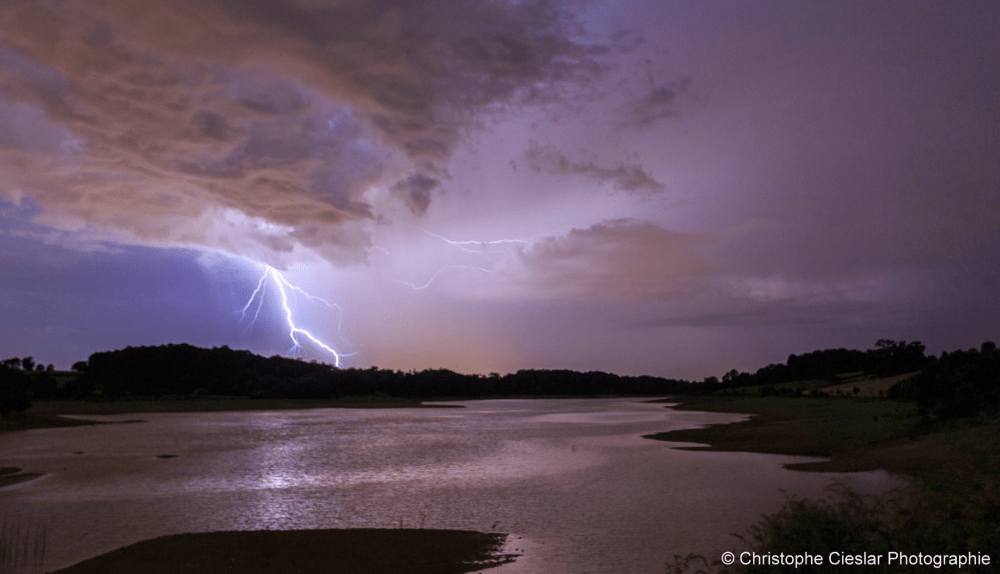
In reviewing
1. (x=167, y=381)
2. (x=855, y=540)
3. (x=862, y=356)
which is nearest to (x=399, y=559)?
(x=855, y=540)

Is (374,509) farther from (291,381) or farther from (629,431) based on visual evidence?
(291,381)

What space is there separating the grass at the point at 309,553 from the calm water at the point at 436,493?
1.01 m

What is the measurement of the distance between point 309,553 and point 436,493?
926 centimetres

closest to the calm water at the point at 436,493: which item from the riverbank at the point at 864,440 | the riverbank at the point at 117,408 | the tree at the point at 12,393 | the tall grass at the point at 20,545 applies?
the tall grass at the point at 20,545

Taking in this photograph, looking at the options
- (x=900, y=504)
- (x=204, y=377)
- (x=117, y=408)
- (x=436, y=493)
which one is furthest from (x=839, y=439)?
(x=204, y=377)

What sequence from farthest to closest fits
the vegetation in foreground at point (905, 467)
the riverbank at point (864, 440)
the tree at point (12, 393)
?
1. the tree at point (12, 393)
2. the riverbank at point (864, 440)
3. the vegetation in foreground at point (905, 467)

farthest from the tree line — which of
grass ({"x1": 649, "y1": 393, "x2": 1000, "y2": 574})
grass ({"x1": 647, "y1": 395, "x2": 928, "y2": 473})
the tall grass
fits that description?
the tall grass

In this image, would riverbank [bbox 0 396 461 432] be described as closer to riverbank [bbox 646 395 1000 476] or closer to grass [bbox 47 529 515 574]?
grass [bbox 47 529 515 574]

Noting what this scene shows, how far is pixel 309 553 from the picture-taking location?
1591 cm

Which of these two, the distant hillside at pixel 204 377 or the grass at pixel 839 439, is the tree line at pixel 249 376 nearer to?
the distant hillside at pixel 204 377

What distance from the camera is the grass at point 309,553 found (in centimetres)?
1460

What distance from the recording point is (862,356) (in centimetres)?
15412

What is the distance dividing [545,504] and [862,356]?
159m

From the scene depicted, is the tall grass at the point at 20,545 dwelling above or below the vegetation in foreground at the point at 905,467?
below
